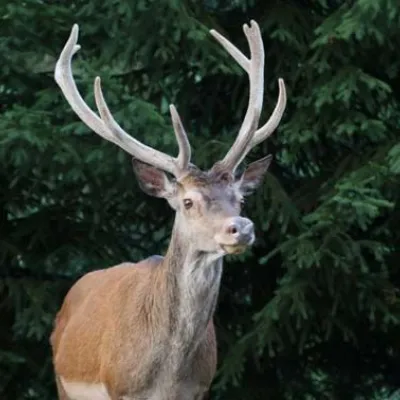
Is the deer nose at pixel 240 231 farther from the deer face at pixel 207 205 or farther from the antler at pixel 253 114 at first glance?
the antler at pixel 253 114

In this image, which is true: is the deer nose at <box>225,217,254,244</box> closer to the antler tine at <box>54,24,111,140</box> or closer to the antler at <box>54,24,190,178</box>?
the antler at <box>54,24,190,178</box>

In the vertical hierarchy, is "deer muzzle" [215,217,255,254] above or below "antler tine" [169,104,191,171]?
below

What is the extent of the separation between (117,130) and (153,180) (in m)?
0.27

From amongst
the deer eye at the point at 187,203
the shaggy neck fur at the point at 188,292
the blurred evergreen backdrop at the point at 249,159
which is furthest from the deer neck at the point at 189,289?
the blurred evergreen backdrop at the point at 249,159

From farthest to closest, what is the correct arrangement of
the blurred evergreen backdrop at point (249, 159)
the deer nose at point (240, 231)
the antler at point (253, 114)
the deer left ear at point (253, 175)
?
the blurred evergreen backdrop at point (249, 159)
the deer left ear at point (253, 175)
the antler at point (253, 114)
the deer nose at point (240, 231)

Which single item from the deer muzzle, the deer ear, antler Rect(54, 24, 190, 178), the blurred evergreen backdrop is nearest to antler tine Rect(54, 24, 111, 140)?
antler Rect(54, 24, 190, 178)

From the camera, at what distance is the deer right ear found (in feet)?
23.3

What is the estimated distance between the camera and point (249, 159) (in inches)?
376

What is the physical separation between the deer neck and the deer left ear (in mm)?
454

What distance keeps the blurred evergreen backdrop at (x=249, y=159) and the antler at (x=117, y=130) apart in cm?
123

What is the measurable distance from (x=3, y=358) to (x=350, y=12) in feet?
9.29

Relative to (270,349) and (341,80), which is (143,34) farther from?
(270,349)

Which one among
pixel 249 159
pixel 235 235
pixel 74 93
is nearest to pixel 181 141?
pixel 235 235

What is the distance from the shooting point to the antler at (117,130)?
6938mm
